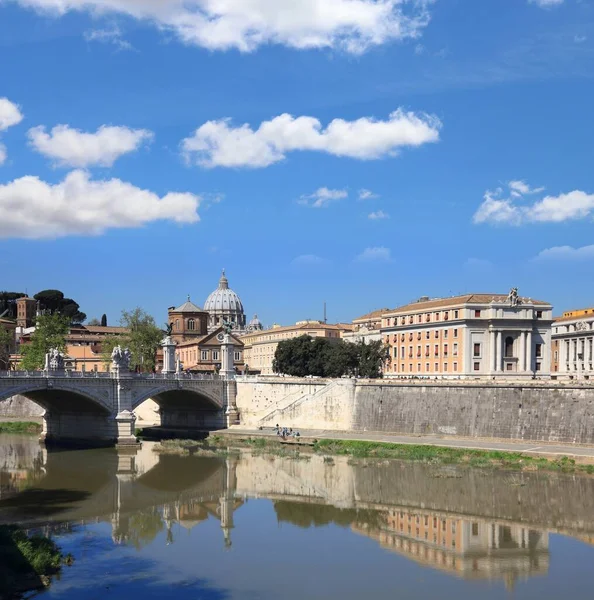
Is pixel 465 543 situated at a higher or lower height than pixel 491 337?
lower

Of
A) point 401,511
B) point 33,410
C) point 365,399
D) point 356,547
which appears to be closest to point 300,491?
point 401,511

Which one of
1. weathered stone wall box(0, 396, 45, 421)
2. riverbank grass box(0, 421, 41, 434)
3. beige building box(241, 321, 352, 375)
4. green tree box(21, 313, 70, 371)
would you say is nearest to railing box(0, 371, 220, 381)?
riverbank grass box(0, 421, 41, 434)

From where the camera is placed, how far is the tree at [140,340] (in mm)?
87812

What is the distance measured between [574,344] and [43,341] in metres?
55.5

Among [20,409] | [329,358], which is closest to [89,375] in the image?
[20,409]

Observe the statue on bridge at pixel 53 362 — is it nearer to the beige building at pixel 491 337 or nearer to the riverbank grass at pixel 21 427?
the riverbank grass at pixel 21 427

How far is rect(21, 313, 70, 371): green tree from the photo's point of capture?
84625 millimetres

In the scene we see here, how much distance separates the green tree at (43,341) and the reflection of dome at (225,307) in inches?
3780

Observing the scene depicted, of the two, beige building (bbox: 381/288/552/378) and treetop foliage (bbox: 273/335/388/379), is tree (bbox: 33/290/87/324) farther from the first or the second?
beige building (bbox: 381/288/552/378)

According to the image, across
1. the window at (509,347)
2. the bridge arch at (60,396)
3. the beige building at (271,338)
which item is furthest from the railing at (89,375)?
the beige building at (271,338)

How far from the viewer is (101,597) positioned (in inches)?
915

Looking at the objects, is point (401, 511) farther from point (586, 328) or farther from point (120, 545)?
point (586, 328)

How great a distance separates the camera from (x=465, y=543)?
31141 mm

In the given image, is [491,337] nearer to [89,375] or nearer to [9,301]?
[89,375]
